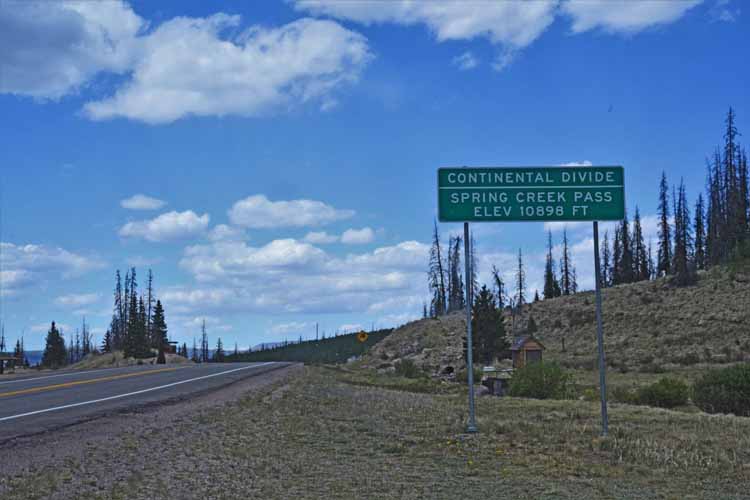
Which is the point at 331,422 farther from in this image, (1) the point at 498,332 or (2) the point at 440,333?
(2) the point at 440,333

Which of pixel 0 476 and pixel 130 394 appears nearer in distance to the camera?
pixel 0 476

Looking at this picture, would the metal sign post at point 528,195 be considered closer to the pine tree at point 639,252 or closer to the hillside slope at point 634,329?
the hillside slope at point 634,329

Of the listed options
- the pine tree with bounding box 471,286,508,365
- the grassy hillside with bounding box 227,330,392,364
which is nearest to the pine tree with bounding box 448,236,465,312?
the grassy hillside with bounding box 227,330,392,364

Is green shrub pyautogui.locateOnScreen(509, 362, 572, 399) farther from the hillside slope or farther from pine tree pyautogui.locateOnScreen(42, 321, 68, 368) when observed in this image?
pine tree pyautogui.locateOnScreen(42, 321, 68, 368)

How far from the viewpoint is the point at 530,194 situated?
43.7ft

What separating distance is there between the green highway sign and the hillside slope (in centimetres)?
3448

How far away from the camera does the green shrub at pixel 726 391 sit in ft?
60.8

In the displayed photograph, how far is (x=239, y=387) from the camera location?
23703 mm

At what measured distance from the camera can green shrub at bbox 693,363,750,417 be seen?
18.5 metres

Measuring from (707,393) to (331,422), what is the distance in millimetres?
Answer: 10542

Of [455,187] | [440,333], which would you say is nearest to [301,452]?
[455,187]

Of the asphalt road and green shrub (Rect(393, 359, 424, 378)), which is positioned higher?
the asphalt road

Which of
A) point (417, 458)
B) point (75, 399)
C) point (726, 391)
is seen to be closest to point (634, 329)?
point (726, 391)

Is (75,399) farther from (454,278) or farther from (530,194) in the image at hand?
(454,278)
